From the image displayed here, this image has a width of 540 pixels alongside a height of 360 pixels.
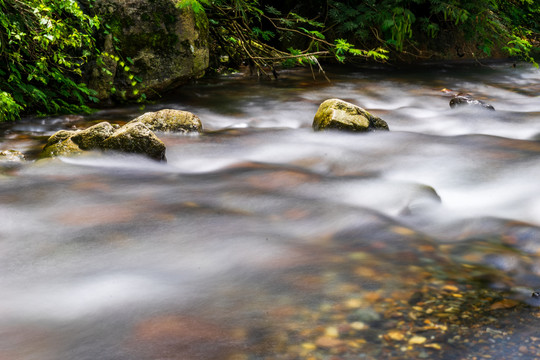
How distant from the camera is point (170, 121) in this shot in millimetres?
5445

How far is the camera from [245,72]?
31.1ft

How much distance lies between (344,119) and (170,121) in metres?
1.84

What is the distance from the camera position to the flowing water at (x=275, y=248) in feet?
6.29

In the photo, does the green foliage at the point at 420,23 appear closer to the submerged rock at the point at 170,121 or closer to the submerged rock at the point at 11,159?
the submerged rock at the point at 170,121

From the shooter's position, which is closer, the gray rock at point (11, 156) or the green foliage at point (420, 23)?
the gray rock at point (11, 156)

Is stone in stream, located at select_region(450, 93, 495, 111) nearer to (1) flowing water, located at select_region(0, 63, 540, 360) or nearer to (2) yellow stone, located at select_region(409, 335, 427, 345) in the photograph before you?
(1) flowing water, located at select_region(0, 63, 540, 360)

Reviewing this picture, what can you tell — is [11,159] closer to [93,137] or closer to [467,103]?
[93,137]

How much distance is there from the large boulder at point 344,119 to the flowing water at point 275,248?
12 cm

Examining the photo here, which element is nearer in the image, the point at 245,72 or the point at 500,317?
the point at 500,317

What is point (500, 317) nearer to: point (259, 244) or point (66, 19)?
point (259, 244)

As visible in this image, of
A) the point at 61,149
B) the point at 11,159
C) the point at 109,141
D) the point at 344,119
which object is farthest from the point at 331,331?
the point at 344,119

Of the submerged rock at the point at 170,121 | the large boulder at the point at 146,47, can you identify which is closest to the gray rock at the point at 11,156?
the submerged rock at the point at 170,121

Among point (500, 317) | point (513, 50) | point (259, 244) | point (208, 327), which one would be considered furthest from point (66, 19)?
point (513, 50)

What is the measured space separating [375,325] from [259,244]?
104cm
